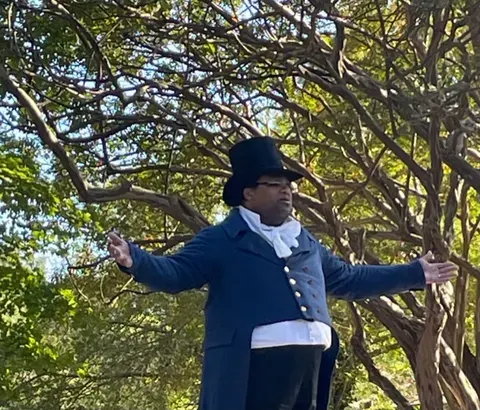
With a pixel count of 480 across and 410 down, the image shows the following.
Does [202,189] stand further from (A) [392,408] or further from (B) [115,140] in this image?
(A) [392,408]

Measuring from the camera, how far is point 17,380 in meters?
8.05

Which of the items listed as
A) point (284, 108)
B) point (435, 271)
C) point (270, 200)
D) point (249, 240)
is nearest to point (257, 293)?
point (249, 240)

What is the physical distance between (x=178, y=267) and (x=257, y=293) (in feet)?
0.83

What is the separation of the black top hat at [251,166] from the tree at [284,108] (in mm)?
1496

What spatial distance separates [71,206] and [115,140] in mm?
540

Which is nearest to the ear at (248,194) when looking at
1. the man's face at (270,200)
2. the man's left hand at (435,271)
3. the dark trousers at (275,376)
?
the man's face at (270,200)

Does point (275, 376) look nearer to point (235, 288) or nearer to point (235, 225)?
point (235, 288)

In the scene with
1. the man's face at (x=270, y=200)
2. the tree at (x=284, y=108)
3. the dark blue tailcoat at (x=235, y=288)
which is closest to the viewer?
the dark blue tailcoat at (x=235, y=288)

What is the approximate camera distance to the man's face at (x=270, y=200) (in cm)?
299

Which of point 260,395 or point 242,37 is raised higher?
point 242,37

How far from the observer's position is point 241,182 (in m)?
3.03

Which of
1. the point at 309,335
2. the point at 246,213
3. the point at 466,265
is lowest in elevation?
the point at 309,335

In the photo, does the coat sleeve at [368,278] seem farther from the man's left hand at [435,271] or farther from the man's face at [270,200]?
the man's face at [270,200]

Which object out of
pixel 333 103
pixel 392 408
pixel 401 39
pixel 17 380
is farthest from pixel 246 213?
pixel 392 408
